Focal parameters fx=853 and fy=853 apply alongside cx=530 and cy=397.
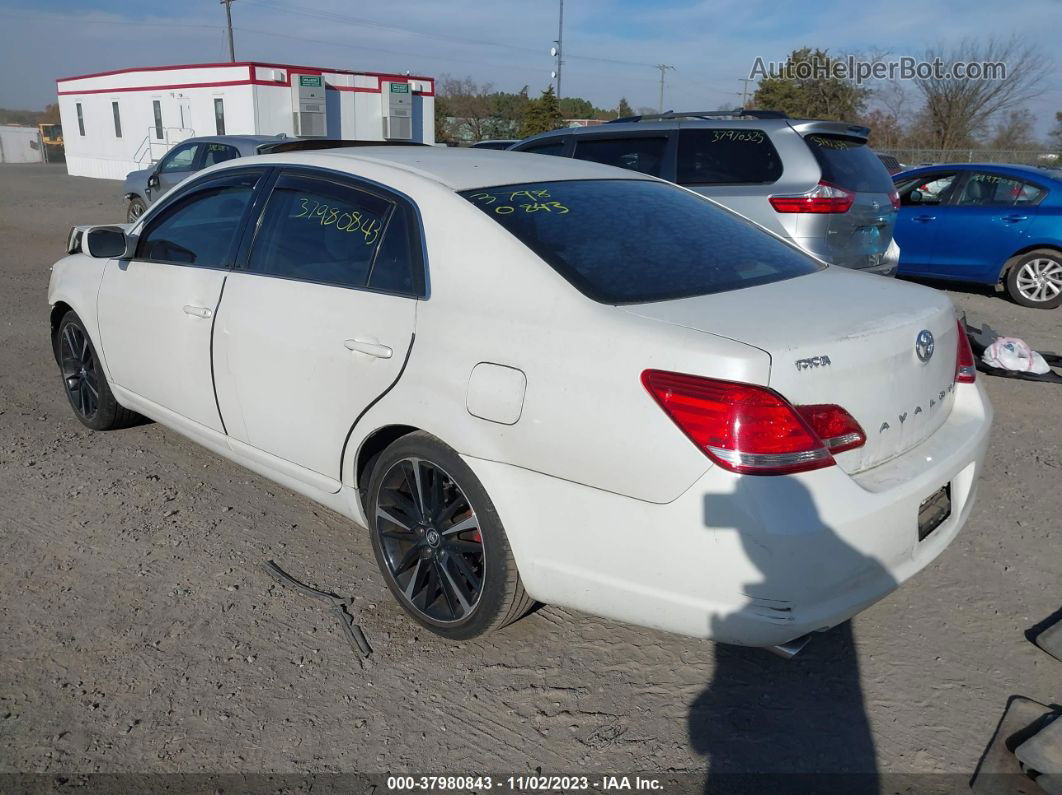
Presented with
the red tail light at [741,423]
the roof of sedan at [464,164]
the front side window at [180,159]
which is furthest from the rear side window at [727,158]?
the front side window at [180,159]

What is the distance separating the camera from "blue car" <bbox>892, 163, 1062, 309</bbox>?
9133 millimetres

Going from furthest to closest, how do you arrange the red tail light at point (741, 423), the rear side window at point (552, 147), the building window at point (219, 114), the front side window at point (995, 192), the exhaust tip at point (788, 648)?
the building window at point (219, 114) < the front side window at point (995, 192) < the rear side window at point (552, 147) < the exhaust tip at point (788, 648) < the red tail light at point (741, 423)

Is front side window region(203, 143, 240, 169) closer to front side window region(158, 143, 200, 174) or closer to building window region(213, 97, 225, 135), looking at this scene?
front side window region(158, 143, 200, 174)

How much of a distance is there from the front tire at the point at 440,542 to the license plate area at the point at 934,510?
51.3 inches

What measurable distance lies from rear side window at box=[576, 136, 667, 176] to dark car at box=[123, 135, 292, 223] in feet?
20.0

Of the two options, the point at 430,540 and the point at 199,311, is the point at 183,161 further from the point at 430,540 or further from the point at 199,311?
the point at 430,540

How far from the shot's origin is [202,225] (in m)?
4.08

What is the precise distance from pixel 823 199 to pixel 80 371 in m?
5.32

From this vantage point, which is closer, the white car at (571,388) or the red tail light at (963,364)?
the white car at (571,388)

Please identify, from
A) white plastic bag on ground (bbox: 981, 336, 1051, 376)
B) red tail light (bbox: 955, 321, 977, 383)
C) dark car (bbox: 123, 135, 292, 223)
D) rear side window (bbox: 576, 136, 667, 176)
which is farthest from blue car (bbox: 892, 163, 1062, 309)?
dark car (bbox: 123, 135, 292, 223)

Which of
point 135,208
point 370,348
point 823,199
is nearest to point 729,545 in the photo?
point 370,348

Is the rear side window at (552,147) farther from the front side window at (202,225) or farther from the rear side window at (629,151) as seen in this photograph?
the front side window at (202,225)

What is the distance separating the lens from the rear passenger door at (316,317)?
3.07 m

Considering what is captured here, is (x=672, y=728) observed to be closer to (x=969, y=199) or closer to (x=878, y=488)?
(x=878, y=488)
